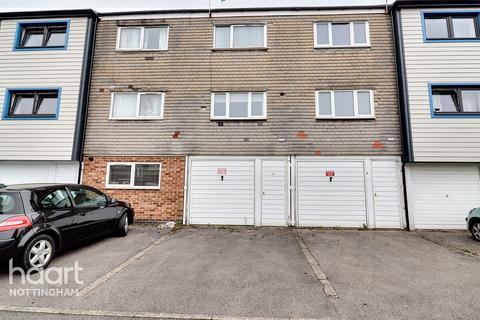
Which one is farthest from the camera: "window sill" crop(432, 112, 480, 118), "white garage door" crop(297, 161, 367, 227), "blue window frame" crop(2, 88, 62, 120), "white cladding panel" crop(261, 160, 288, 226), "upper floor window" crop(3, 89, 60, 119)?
"upper floor window" crop(3, 89, 60, 119)

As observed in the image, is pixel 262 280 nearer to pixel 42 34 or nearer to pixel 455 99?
pixel 455 99

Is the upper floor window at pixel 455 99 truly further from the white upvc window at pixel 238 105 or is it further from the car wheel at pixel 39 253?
the car wheel at pixel 39 253

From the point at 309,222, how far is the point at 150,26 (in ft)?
33.2

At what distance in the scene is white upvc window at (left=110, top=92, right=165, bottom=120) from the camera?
910 cm

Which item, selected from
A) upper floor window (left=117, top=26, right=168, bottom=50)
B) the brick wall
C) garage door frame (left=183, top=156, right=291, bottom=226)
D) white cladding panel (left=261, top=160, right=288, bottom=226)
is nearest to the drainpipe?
garage door frame (left=183, top=156, right=291, bottom=226)

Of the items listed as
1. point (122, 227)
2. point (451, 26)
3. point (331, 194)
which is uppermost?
point (451, 26)

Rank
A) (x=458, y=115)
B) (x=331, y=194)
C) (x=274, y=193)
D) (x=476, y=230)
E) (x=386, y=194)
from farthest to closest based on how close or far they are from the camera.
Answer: (x=274, y=193) < (x=331, y=194) < (x=386, y=194) < (x=458, y=115) < (x=476, y=230)

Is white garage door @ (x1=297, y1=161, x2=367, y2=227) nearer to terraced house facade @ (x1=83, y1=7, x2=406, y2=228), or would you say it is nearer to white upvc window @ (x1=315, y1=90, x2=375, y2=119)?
terraced house facade @ (x1=83, y1=7, x2=406, y2=228)

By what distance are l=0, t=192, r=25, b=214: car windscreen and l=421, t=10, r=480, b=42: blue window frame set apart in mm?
12809

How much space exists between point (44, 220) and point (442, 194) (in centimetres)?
1139

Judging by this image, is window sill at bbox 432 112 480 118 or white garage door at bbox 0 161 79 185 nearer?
window sill at bbox 432 112 480 118

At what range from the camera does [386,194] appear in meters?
8.14

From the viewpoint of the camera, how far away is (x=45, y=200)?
15.3ft

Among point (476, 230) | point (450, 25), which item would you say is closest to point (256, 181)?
point (476, 230)
